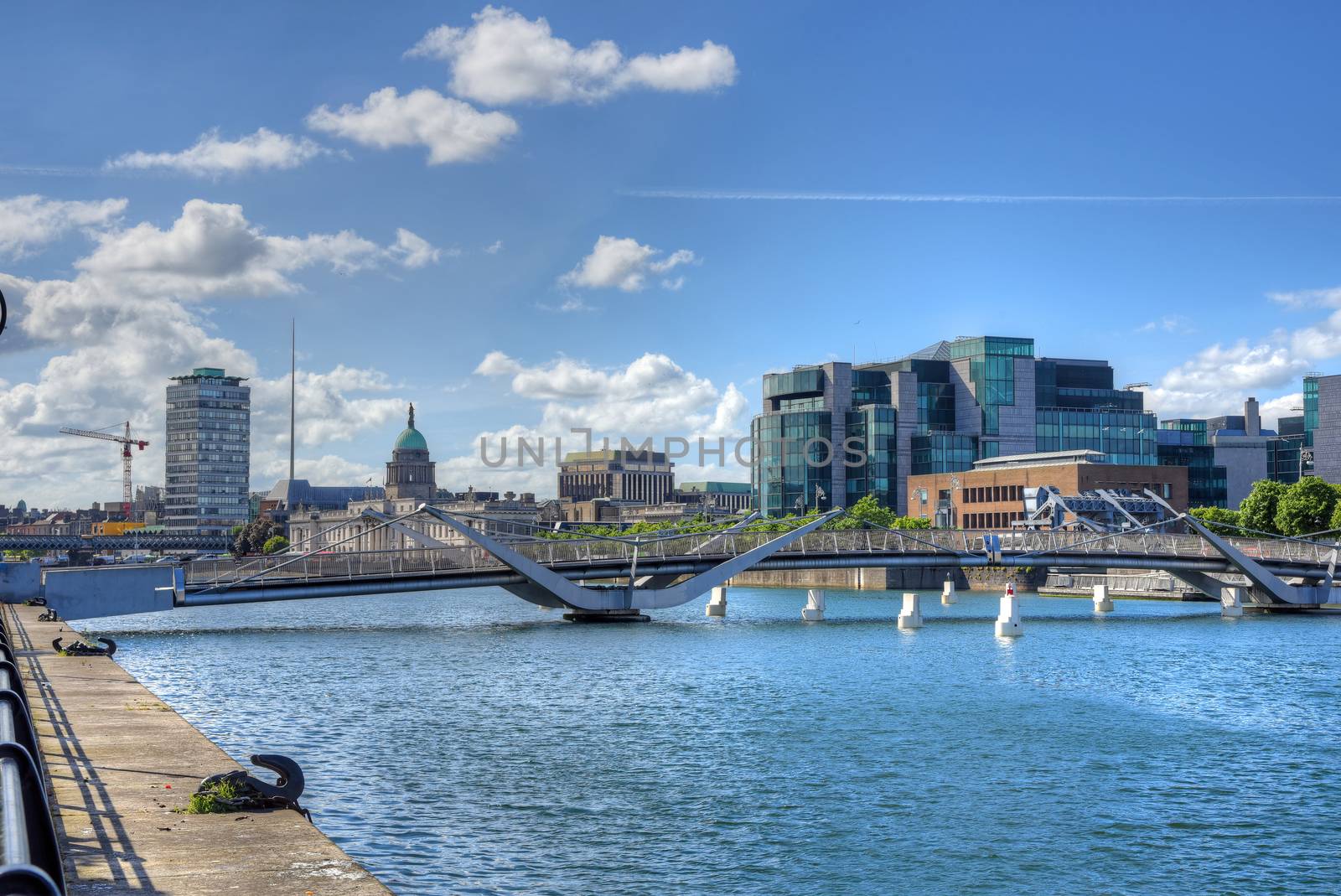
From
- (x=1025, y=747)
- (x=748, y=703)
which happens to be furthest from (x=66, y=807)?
(x=748, y=703)

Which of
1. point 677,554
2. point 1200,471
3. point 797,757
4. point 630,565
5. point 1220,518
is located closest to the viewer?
point 797,757

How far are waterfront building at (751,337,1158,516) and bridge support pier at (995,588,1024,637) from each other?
110044 millimetres

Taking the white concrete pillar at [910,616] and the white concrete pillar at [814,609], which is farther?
the white concrete pillar at [814,609]

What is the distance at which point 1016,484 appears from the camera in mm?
156875

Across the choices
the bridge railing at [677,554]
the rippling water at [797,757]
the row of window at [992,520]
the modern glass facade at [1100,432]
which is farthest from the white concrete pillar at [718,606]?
the modern glass facade at [1100,432]

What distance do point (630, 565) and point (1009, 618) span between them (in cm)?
2201

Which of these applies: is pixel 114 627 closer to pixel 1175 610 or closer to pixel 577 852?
pixel 577 852

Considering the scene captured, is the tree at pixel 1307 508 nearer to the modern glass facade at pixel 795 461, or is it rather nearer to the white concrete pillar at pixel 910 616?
the white concrete pillar at pixel 910 616

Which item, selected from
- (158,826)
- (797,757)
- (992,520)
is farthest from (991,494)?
(158,826)

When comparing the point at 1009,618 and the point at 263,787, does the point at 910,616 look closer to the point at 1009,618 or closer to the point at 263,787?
the point at 1009,618

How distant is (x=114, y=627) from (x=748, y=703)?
4863cm

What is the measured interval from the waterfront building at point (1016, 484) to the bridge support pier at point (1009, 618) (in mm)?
77632

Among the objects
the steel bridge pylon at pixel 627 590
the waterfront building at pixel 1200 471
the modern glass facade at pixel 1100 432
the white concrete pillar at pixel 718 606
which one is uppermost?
the modern glass facade at pixel 1100 432

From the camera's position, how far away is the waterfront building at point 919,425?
182 metres
